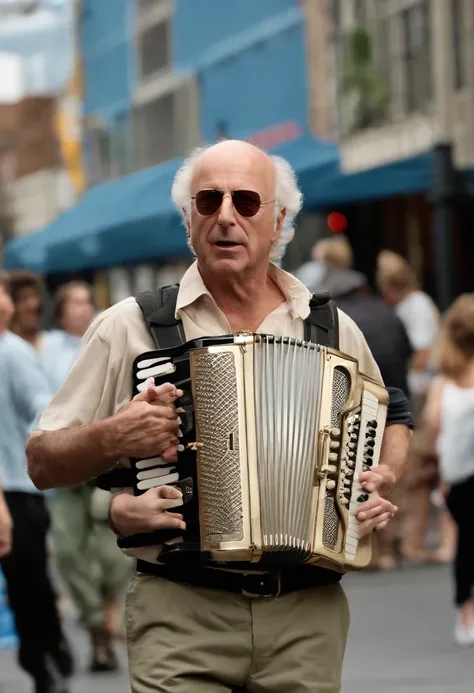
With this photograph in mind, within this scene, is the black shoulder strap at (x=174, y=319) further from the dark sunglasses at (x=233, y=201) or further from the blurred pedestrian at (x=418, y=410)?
the blurred pedestrian at (x=418, y=410)

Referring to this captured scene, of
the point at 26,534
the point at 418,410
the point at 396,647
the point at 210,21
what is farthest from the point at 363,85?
the point at 26,534

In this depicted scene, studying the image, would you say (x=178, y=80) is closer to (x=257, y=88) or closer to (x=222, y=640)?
(x=257, y=88)

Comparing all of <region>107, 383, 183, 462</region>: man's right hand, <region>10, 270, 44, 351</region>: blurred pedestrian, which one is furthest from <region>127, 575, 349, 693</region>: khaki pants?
<region>10, 270, 44, 351</region>: blurred pedestrian

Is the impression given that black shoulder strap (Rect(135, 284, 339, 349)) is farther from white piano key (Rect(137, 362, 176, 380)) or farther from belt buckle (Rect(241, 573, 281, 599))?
belt buckle (Rect(241, 573, 281, 599))

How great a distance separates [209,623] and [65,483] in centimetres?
50

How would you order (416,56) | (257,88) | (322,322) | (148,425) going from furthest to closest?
(257,88)
(416,56)
(322,322)
(148,425)

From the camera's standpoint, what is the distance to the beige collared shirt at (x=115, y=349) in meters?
4.90

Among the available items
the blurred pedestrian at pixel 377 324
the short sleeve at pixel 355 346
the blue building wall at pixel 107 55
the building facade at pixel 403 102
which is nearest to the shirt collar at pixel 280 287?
the short sleeve at pixel 355 346

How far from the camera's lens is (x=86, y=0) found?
128 ft

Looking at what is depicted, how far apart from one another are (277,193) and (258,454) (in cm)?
73

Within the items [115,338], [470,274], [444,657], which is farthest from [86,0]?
[115,338]

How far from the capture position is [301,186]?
17750 millimetres

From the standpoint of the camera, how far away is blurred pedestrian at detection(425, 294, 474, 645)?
1063 centimetres

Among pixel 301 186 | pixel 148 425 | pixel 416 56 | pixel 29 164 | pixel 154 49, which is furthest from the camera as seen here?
pixel 29 164
